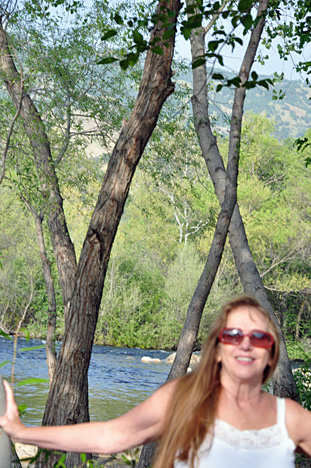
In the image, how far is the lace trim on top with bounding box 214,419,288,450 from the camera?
176cm

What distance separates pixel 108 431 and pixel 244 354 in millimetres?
496

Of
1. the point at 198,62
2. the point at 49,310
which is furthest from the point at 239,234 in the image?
the point at 198,62

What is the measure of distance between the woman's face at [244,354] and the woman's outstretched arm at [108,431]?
0.60 ft

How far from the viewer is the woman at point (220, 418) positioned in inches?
68.9

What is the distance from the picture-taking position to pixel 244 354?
5.94 feet

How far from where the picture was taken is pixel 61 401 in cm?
458

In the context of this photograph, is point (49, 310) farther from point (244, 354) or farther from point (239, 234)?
point (244, 354)

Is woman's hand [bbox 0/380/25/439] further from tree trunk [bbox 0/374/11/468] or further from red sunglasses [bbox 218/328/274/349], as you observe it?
red sunglasses [bbox 218/328/274/349]

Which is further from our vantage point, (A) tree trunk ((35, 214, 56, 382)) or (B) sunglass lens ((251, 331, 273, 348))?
(A) tree trunk ((35, 214, 56, 382))

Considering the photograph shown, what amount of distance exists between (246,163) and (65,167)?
29.3 metres

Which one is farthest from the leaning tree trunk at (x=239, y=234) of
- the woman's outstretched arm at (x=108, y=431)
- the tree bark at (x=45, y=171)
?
the woman's outstretched arm at (x=108, y=431)

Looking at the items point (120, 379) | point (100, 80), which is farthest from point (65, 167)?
point (120, 379)

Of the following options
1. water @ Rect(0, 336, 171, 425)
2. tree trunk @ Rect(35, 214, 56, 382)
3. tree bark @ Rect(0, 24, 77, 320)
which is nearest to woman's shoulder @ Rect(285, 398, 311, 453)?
tree bark @ Rect(0, 24, 77, 320)

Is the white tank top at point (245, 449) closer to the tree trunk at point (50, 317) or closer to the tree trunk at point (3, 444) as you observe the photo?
the tree trunk at point (3, 444)
